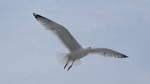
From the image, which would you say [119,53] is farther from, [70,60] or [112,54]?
[70,60]

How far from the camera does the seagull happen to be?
66.2ft

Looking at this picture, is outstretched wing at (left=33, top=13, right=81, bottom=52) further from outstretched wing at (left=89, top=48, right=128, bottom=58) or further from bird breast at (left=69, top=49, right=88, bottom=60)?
outstretched wing at (left=89, top=48, right=128, bottom=58)

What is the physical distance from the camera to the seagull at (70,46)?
66.2 ft

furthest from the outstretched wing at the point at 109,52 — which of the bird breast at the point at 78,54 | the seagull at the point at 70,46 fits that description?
the bird breast at the point at 78,54

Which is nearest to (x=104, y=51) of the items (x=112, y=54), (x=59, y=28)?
(x=112, y=54)

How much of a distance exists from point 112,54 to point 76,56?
1.90 m

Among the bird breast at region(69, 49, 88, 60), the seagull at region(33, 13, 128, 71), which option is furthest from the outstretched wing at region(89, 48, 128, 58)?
the bird breast at region(69, 49, 88, 60)

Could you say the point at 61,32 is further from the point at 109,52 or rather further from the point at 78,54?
the point at 109,52

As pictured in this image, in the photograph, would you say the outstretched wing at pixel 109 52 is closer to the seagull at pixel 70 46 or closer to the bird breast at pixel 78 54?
the seagull at pixel 70 46

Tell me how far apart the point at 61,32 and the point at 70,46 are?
65 centimetres

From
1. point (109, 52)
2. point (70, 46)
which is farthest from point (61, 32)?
point (109, 52)

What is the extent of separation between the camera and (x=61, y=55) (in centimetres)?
2016

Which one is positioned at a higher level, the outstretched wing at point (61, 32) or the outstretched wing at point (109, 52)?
the outstretched wing at point (61, 32)

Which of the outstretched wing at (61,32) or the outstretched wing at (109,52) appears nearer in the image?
the outstretched wing at (61,32)
